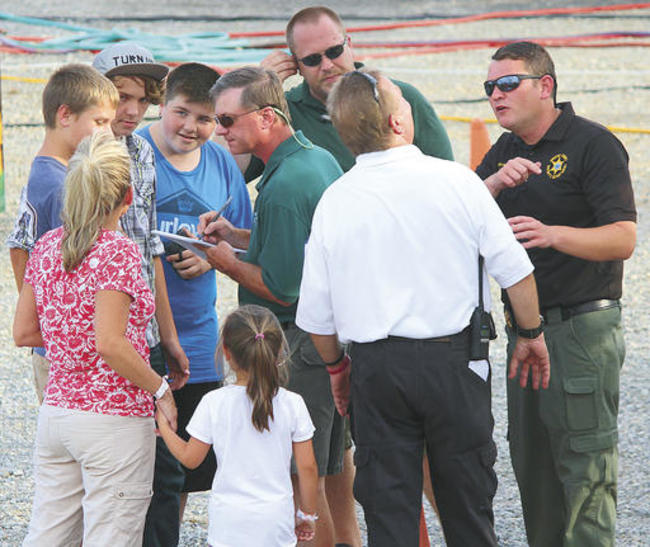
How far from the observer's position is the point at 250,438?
359cm

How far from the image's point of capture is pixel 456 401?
138 inches

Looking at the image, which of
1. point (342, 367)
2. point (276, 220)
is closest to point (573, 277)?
point (342, 367)

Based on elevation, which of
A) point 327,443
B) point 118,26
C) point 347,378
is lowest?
point 327,443

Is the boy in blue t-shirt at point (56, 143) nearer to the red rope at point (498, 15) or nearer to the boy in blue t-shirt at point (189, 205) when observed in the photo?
the boy in blue t-shirt at point (189, 205)

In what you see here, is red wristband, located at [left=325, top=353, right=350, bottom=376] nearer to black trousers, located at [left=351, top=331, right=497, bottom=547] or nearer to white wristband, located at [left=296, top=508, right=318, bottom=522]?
black trousers, located at [left=351, top=331, right=497, bottom=547]

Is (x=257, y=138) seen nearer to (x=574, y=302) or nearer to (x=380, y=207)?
(x=380, y=207)

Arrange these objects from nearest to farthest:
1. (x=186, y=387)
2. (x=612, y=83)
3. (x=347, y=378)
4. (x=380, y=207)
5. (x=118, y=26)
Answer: (x=380, y=207) < (x=347, y=378) < (x=186, y=387) < (x=612, y=83) < (x=118, y=26)

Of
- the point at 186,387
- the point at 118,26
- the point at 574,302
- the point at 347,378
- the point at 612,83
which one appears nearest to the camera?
the point at 347,378

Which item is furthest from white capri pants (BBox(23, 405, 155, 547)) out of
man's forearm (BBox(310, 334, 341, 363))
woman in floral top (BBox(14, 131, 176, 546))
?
man's forearm (BBox(310, 334, 341, 363))

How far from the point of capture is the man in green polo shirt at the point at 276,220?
3.95m

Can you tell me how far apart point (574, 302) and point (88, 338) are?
5.75ft

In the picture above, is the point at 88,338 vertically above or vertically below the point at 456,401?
above

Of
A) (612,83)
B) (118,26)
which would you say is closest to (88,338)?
(612,83)

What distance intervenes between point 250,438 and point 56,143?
1.27 m
